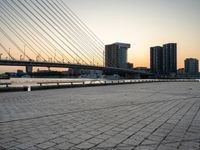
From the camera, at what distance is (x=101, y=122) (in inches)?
282

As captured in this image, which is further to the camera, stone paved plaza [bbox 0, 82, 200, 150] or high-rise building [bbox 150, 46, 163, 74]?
high-rise building [bbox 150, 46, 163, 74]

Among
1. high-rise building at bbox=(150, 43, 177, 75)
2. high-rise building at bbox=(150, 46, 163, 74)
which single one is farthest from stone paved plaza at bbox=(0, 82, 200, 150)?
high-rise building at bbox=(150, 46, 163, 74)

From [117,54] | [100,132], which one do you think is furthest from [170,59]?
[100,132]

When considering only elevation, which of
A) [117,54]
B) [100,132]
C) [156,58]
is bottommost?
[100,132]

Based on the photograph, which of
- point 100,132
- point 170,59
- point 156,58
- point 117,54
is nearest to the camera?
point 100,132

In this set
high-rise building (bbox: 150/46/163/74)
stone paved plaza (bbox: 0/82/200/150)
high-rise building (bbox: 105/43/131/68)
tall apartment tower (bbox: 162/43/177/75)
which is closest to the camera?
stone paved plaza (bbox: 0/82/200/150)

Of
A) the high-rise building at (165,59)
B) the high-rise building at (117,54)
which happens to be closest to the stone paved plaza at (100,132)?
the high-rise building at (117,54)

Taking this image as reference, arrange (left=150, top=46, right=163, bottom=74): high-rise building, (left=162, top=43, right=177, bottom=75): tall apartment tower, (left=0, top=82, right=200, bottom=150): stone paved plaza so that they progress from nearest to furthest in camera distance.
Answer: (left=0, top=82, right=200, bottom=150): stone paved plaza < (left=162, top=43, right=177, bottom=75): tall apartment tower < (left=150, top=46, right=163, bottom=74): high-rise building

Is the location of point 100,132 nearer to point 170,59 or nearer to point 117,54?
point 117,54

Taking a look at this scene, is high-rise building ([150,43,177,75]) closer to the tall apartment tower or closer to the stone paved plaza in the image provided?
the tall apartment tower

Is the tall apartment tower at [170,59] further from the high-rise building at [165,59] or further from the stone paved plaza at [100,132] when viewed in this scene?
the stone paved plaza at [100,132]

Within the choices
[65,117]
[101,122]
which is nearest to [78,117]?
[65,117]

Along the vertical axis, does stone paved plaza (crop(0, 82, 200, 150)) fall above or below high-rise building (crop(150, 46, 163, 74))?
below

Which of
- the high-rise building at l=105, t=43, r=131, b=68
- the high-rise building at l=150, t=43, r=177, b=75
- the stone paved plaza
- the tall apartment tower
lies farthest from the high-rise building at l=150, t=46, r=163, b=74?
the stone paved plaza
